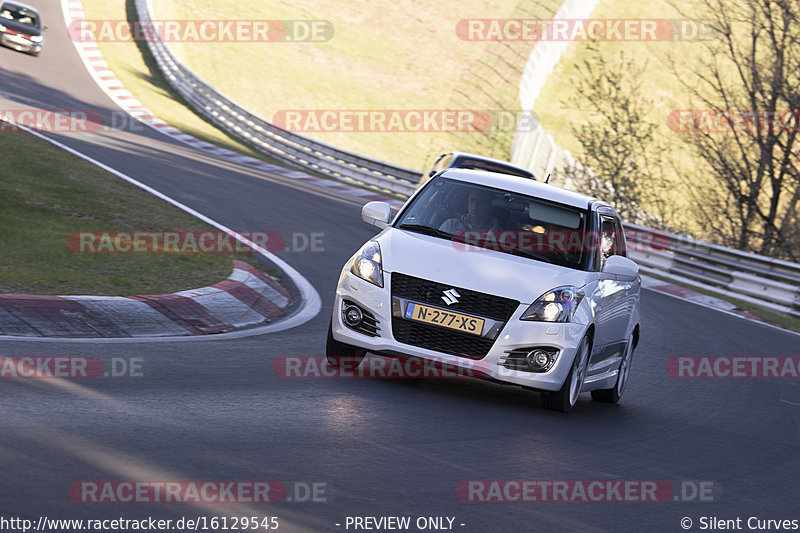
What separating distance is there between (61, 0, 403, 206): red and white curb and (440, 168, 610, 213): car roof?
14.7 m

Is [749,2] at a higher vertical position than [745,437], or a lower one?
higher

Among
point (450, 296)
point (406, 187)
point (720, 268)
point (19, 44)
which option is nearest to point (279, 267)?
point (450, 296)

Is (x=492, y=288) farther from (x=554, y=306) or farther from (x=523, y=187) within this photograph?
(x=523, y=187)

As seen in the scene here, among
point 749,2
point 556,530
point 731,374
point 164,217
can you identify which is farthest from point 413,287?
point 749,2

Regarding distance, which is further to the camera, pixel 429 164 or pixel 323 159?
pixel 429 164

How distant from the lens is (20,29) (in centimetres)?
3219

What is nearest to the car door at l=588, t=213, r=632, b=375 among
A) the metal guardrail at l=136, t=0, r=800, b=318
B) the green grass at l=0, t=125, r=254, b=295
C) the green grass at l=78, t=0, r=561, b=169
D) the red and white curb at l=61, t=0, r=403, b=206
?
the green grass at l=0, t=125, r=254, b=295

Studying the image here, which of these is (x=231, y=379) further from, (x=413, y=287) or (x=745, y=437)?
(x=745, y=437)

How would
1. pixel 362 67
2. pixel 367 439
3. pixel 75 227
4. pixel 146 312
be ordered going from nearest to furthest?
pixel 367 439
pixel 146 312
pixel 75 227
pixel 362 67

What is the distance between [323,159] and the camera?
95.4 feet

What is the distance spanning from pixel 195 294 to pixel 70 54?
2828 centimetres

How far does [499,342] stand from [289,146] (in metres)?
23.3

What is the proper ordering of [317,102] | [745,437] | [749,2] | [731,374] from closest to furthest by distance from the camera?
[745,437] < [731,374] < [749,2] < [317,102]

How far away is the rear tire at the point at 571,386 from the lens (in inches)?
307
